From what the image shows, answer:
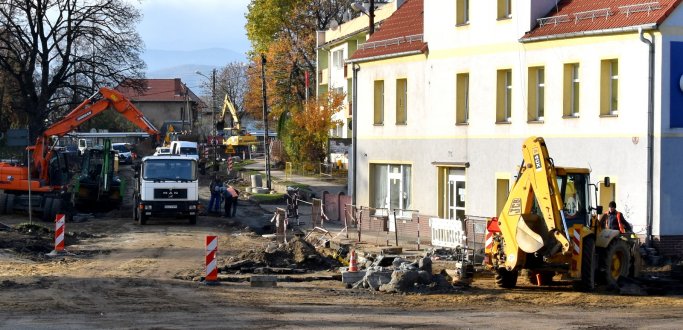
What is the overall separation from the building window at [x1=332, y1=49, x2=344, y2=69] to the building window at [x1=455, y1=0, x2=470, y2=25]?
40490 mm

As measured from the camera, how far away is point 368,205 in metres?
40.3

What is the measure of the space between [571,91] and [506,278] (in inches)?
370

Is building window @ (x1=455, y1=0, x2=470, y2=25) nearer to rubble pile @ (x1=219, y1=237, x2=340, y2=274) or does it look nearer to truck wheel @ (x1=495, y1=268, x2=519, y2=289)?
rubble pile @ (x1=219, y1=237, x2=340, y2=274)

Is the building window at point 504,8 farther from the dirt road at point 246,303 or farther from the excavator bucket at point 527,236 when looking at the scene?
the excavator bucket at point 527,236

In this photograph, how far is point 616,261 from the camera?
22.9 meters

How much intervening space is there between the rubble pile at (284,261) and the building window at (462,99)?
9.14 metres

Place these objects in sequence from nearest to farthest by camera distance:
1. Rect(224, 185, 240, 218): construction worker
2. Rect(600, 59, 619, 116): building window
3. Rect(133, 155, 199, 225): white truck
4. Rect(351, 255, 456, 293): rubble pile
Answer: Rect(351, 255, 456, 293): rubble pile
Rect(600, 59, 619, 116): building window
Rect(133, 155, 199, 225): white truck
Rect(224, 185, 240, 218): construction worker

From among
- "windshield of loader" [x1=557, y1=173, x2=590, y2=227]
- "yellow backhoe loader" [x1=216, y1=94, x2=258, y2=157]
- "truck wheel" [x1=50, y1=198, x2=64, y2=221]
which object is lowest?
"truck wheel" [x1=50, y1=198, x2=64, y2=221]

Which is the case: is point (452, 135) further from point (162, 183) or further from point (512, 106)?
point (162, 183)

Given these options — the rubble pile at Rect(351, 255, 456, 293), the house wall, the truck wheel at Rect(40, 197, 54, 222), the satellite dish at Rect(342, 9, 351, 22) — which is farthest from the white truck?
the house wall

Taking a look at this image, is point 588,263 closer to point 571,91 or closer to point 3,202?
point 571,91

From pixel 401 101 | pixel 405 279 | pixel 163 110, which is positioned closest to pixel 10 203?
pixel 401 101

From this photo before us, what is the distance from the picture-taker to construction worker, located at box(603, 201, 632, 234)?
2595 centimetres

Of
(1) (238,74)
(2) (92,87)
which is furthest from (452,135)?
(1) (238,74)
